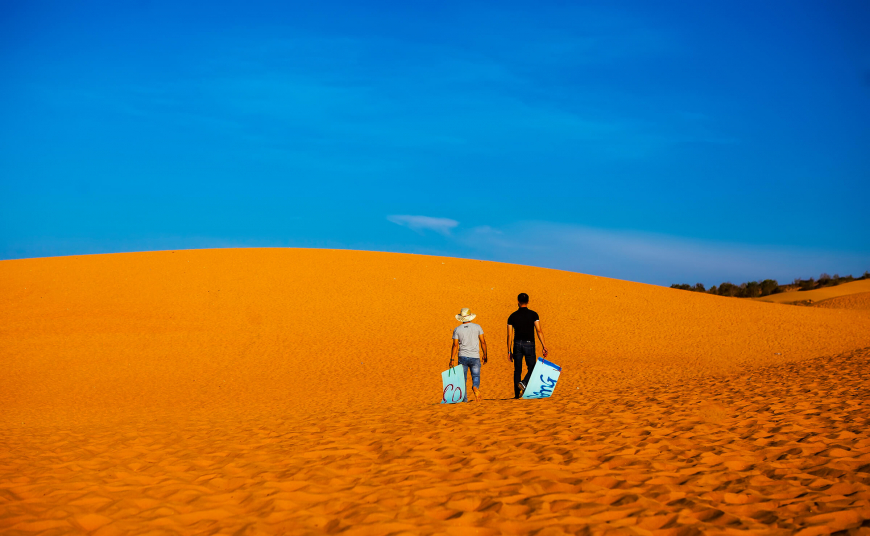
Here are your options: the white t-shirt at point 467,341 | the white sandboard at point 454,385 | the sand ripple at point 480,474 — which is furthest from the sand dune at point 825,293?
the white t-shirt at point 467,341

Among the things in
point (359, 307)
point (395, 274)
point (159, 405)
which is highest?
point (395, 274)

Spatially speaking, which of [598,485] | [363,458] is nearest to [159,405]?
[363,458]

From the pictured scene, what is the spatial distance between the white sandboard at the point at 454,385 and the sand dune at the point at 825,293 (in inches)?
1732

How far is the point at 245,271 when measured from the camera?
3033 cm

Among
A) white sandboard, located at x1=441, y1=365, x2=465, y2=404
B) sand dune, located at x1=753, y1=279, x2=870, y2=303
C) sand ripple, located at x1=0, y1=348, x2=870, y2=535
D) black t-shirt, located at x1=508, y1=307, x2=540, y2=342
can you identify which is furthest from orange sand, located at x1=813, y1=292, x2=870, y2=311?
white sandboard, located at x1=441, y1=365, x2=465, y2=404

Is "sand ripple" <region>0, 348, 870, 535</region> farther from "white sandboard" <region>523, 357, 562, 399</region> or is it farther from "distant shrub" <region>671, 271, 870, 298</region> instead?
"distant shrub" <region>671, 271, 870, 298</region>

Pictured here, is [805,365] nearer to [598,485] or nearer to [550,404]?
[550,404]

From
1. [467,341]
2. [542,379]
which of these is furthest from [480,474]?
[542,379]

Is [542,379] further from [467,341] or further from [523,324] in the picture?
[467,341]

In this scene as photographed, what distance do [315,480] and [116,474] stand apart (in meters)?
2.31

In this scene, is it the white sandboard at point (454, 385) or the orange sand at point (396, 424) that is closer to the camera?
the orange sand at point (396, 424)

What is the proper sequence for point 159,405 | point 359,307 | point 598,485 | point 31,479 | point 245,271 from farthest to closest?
point 245,271
point 359,307
point 159,405
point 31,479
point 598,485

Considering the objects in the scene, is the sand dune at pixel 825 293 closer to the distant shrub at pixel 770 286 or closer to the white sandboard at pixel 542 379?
the distant shrub at pixel 770 286

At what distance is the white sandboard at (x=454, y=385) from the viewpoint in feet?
30.5
